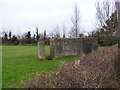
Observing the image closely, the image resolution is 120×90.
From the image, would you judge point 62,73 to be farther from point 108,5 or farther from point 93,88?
point 108,5

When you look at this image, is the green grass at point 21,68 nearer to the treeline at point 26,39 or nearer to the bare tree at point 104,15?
the bare tree at point 104,15

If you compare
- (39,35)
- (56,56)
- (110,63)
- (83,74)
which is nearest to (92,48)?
(56,56)

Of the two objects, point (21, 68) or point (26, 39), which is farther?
point (26, 39)

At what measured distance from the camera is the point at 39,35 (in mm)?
54500

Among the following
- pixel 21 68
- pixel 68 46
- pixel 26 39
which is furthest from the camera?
pixel 26 39

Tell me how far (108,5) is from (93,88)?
25.9 m

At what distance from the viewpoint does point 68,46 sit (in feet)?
54.1

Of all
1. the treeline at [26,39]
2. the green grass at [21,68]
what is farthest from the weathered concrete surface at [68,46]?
the treeline at [26,39]

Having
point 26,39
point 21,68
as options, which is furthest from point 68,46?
point 26,39

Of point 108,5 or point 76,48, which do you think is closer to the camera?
point 76,48

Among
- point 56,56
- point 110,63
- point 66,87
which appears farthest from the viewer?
point 56,56

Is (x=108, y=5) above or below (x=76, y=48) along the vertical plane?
above

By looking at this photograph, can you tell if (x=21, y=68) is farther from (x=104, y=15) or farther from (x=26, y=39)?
(x=26, y=39)

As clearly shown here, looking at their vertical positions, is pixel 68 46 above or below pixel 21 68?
above
